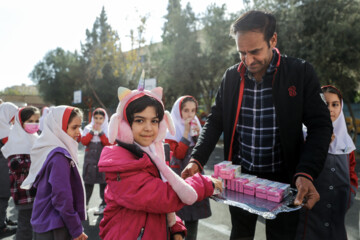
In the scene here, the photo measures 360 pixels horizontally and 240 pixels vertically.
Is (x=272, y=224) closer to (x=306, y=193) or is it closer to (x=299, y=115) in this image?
(x=306, y=193)

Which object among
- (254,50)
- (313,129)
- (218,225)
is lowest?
(218,225)

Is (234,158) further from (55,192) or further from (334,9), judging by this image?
(334,9)

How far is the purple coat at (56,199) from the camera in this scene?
2311mm

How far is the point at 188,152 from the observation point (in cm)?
363

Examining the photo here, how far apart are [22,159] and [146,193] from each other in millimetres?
2740

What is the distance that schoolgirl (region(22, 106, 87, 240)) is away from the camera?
7.63 feet

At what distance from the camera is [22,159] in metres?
3.60

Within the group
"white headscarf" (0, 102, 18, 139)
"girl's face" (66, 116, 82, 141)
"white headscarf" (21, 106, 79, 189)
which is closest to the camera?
"white headscarf" (21, 106, 79, 189)

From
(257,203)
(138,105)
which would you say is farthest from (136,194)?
(257,203)

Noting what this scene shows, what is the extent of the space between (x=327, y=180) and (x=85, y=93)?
29.6 m

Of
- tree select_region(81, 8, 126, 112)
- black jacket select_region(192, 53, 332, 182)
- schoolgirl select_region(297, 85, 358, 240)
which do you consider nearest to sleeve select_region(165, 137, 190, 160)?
schoolgirl select_region(297, 85, 358, 240)

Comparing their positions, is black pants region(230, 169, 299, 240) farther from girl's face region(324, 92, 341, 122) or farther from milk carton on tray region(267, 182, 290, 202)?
girl's face region(324, 92, 341, 122)

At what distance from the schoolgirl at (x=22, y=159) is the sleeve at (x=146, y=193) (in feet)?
6.94

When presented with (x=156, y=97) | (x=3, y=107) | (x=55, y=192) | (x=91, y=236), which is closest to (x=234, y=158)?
(x=156, y=97)
